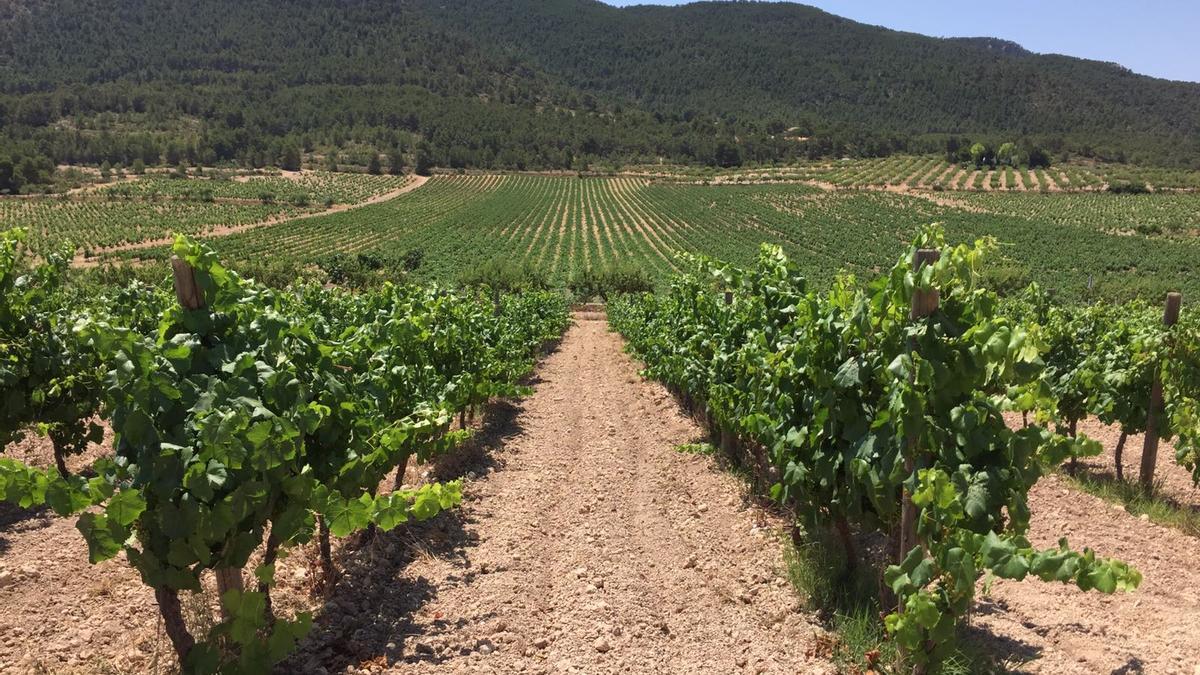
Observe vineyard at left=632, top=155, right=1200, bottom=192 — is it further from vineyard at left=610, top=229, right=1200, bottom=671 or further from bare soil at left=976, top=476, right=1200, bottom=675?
vineyard at left=610, top=229, right=1200, bottom=671

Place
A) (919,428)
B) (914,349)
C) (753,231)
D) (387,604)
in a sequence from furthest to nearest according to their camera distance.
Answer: (753,231), (387,604), (914,349), (919,428)

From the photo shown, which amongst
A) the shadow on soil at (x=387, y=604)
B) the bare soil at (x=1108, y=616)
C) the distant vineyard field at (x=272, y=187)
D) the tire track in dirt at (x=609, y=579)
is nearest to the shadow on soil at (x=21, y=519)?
the shadow on soil at (x=387, y=604)

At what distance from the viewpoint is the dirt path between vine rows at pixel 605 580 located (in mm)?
3977

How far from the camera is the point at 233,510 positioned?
2965 mm

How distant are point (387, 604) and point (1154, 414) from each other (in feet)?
26.2

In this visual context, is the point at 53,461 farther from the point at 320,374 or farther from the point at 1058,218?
the point at 1058,218

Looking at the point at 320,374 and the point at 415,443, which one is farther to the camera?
the point at 415,443

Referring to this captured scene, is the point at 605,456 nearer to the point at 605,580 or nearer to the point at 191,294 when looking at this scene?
the point at 605,580

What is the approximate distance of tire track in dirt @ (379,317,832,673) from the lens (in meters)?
3.99

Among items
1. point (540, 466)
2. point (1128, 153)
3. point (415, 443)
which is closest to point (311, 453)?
point (415, 443)

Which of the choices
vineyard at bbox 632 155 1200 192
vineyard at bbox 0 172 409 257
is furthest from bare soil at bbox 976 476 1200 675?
vineyard at bbox 632 155 1200 192

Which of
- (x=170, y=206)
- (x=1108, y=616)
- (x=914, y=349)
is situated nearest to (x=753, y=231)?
(x=1108, y=616)

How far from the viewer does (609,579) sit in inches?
197

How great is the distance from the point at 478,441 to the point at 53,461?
520 centimetres
